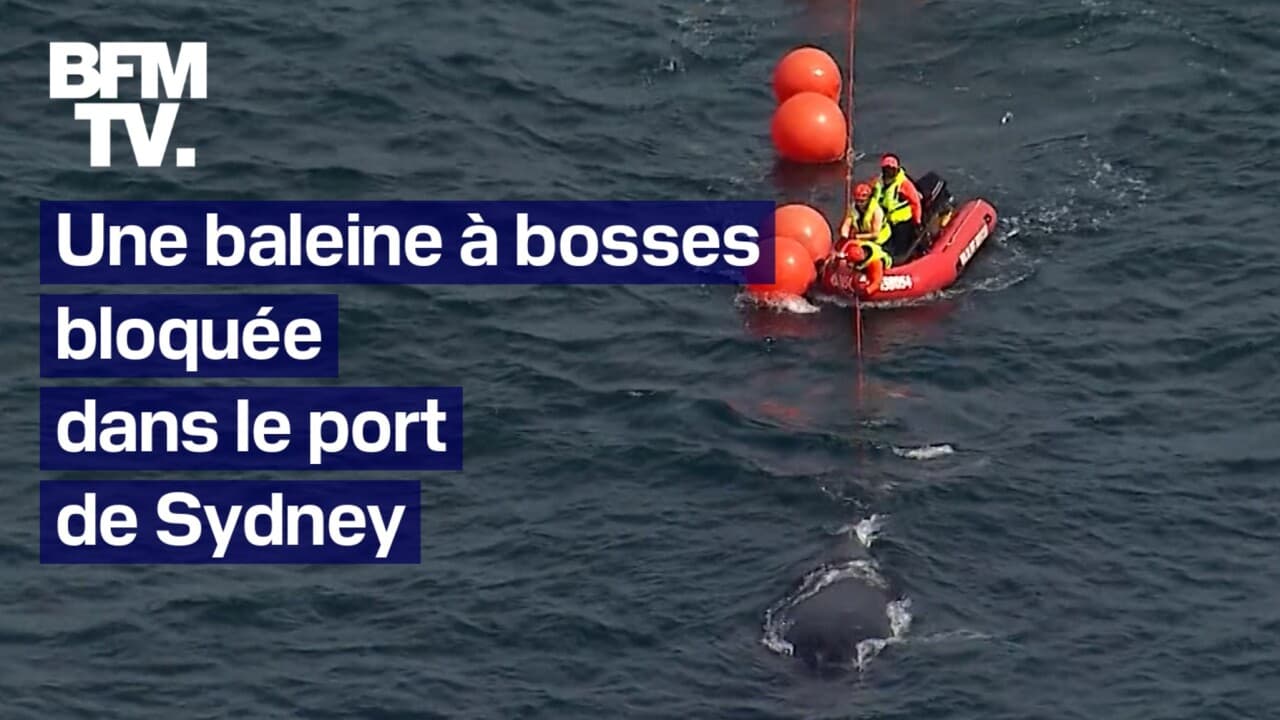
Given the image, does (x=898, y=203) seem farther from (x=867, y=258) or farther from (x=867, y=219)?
(x=867, y=258)

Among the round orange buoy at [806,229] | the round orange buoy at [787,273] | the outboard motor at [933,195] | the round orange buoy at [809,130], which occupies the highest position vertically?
the round orange buoy at [809,130]

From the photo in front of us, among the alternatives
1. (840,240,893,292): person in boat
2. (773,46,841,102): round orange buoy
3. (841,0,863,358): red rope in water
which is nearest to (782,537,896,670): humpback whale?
(841,0,863,358): red rope in water

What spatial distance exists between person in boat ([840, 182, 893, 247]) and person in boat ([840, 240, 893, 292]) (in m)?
0.53

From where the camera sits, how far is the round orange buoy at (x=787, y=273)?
46.4 meters

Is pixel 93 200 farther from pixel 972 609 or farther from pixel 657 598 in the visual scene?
pixel 972 609

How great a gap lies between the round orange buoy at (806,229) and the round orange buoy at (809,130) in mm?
2854

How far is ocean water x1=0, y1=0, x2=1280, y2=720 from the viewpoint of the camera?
37.2 meters

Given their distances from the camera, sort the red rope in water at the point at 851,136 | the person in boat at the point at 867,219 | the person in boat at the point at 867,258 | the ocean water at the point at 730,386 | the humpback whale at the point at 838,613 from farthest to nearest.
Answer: the person in boat at the point at 867,219 → the person in boat at the point at 867,258 → the red rope in water at the point at 851,136 → the ocean water at the point at 730,386 → the humpback whale at the point at 838,613

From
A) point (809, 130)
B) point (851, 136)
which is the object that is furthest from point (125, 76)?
point (851, 136)

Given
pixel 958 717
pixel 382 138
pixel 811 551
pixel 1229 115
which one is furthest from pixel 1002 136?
pixel 958 717

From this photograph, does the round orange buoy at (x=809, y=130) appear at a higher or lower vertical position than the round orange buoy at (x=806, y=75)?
lower

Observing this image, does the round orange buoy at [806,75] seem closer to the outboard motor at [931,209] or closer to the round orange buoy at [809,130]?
the round orange buoy at [809,130]

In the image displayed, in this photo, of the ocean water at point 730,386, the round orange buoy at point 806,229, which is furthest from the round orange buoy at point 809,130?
the round orange buoy at point 806,229

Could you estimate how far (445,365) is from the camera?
44438mm
